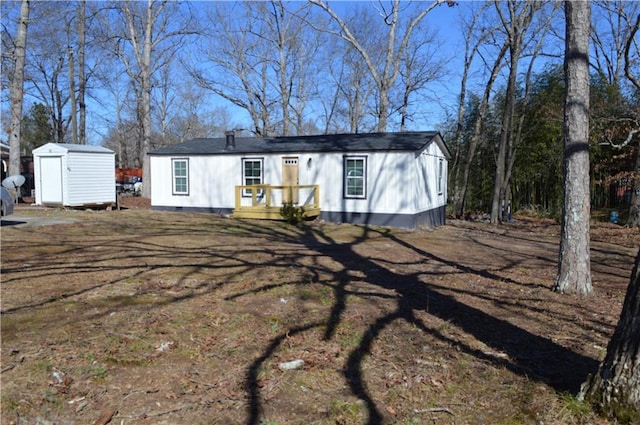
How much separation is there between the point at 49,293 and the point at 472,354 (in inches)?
166

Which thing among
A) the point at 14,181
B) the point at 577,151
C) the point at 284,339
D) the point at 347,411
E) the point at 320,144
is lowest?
the point at 347,411

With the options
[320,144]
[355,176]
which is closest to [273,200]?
[320,144]

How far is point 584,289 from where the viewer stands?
5758mm

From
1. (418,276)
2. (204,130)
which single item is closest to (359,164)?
(418,276)

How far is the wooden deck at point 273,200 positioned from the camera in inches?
567

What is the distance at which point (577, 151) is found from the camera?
5.63 meters

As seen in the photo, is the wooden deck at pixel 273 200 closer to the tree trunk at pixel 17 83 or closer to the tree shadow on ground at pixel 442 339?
the tree shadow on ground at pixel 442 339

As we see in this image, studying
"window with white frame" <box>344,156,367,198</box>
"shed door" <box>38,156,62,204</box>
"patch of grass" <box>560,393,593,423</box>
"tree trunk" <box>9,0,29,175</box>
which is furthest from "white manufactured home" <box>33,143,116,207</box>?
"patch of grass" <box>560,393,593,423</box>

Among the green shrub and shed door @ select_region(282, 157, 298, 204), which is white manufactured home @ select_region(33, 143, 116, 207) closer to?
shed door @ select_region(282, 157, 298, 204)

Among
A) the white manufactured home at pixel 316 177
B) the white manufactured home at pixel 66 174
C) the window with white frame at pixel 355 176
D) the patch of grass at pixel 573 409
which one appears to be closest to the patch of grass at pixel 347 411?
the patch of grass at pixel 573 409

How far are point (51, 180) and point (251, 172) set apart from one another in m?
6.43

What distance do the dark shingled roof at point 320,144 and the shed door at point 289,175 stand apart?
343mm

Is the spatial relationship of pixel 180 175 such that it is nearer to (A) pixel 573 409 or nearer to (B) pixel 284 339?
(B) pixel 284 339

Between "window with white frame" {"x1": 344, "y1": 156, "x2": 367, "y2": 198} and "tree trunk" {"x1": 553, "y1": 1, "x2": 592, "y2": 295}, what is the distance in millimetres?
8514
